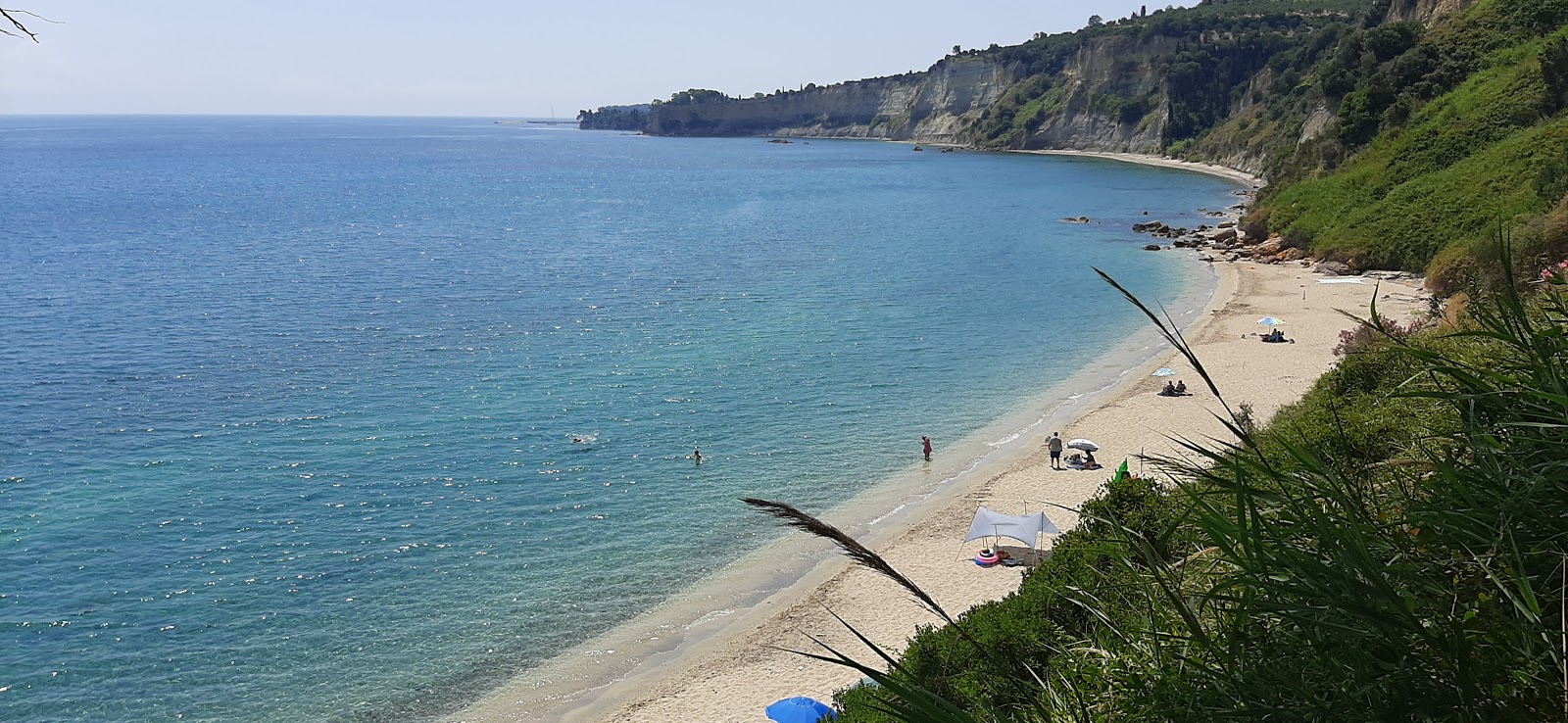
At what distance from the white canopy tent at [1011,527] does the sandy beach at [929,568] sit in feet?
2.36

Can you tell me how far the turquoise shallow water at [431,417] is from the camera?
2194 cm

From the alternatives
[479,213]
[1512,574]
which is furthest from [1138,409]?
[479,213]

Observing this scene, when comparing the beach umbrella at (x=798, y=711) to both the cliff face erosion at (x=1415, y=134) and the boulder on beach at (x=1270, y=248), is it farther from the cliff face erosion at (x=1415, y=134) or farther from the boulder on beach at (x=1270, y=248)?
the boulder on beach at (x=1270, y=248)

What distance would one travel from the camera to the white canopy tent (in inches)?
946

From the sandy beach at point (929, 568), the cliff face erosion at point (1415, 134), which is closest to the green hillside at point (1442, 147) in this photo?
the cliff face erosion at point (1415, 134)

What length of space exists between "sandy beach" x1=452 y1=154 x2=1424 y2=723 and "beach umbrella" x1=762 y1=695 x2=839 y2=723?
5.02 ft

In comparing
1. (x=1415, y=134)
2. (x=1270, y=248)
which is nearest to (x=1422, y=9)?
(x=1415, y=134)

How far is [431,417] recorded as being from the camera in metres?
36.3

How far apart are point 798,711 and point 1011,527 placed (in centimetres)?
888

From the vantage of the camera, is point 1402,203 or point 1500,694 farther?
point 1402,203

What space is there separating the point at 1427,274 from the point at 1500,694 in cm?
4763

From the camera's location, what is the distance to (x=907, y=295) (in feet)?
190

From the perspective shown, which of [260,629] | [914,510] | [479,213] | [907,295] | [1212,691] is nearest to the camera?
[1212,691]

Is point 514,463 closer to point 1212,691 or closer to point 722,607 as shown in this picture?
point 722,607
